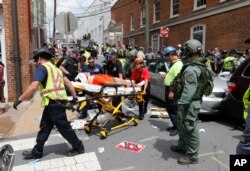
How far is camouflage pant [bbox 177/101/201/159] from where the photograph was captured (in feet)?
14.3

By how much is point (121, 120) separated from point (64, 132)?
7.56 feet

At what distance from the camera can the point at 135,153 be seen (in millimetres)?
5031

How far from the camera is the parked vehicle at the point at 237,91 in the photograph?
6.11 metres

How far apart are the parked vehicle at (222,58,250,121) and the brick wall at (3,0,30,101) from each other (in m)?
6.37

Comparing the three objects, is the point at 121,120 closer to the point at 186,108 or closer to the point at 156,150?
the point at 156,150

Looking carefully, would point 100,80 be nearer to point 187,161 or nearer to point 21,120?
point 187,161

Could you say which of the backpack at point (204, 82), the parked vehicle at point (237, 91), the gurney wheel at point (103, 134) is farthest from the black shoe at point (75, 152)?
the parked vehicle at point (237, 91)

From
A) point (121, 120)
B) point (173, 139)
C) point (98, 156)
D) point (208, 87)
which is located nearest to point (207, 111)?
point (173, 139)

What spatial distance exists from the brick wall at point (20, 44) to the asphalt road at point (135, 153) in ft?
12.1

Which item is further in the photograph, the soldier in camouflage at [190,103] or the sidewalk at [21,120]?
the sidewalk at [21,120]

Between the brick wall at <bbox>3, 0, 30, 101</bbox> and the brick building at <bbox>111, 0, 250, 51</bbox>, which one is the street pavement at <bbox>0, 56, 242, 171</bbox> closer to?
the brick wall at <bbox>3, 0, 30, 101</bbox>

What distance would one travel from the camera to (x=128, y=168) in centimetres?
447

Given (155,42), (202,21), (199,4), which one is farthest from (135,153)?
(155,42)

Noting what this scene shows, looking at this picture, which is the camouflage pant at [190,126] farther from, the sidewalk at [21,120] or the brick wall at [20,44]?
the brick wall at [20,44]
